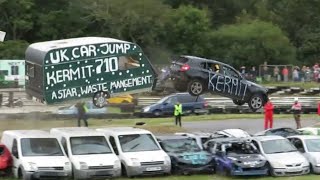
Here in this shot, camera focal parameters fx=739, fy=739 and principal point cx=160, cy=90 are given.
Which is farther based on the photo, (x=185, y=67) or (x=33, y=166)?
(x=185, y=67)

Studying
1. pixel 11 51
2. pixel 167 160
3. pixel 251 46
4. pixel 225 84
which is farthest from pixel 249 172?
pixel 11 51

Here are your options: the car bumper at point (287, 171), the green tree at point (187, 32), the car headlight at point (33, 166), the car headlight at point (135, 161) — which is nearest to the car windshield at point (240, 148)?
the car bumper at point (287, 171)

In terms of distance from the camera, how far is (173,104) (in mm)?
45312

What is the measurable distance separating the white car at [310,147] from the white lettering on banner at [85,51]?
7.54 meters

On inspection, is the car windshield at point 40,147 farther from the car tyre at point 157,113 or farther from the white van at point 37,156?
the car tyre at point 157,113

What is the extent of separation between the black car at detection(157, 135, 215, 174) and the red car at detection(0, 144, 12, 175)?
5.61 m

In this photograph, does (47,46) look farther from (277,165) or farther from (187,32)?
(187,32)

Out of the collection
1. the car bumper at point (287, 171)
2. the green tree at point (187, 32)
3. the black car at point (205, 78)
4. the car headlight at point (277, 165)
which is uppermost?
the green tree at point (187, 32)

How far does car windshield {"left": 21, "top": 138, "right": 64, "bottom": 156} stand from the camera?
25188 millimetres

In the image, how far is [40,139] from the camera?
25.8m

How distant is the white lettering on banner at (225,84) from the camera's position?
29.6 meters

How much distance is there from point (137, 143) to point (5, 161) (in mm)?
4691

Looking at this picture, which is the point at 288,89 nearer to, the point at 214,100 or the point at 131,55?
the point at 214,100

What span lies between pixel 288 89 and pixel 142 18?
944 inches
